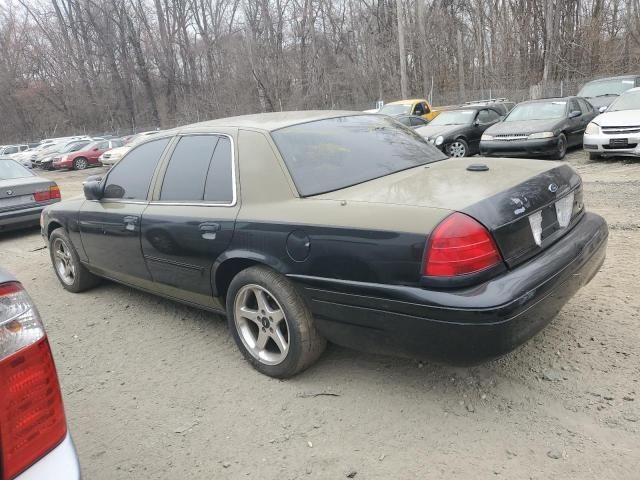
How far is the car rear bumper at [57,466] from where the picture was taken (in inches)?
61.4

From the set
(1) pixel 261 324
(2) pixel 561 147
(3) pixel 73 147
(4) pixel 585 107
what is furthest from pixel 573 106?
(3) pixel 73 147

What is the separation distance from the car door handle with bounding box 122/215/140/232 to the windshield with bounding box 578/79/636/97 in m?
14.9

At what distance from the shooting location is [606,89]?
1516 cm

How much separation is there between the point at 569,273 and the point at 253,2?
41.1 meters

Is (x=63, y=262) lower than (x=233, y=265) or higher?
lower

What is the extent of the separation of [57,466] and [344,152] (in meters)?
2.43

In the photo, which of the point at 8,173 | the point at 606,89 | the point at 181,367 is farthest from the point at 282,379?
the point at 606,89

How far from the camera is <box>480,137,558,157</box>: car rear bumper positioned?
35.6 ft

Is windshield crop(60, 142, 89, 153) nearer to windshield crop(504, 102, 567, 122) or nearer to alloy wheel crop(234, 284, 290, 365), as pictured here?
windshield crop(504, 102, 567, 122)

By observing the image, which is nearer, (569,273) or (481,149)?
(569,273)

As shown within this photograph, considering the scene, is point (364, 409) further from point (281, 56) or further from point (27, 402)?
point (281, 56)

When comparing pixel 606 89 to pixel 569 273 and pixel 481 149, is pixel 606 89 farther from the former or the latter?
pixel 569 273

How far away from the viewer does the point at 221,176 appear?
3.48 m

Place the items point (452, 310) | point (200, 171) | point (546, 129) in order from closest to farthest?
point (452, 310) → point (200, 171) → point (546, 129)
